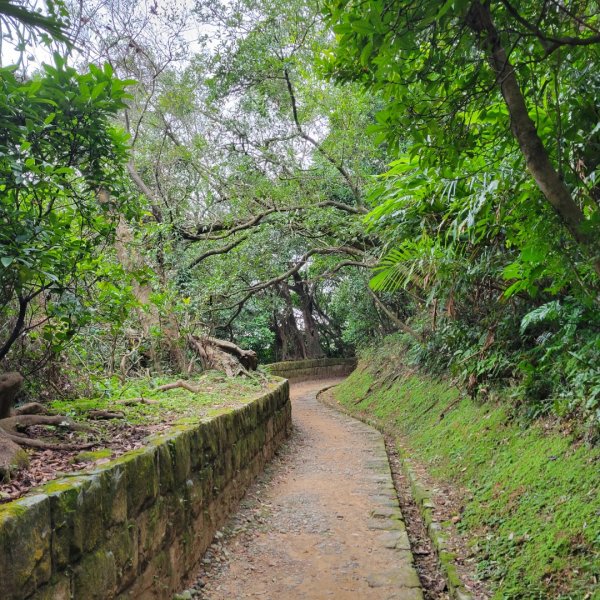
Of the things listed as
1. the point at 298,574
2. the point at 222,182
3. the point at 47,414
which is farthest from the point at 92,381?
the point at 222,182

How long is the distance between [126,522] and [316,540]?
7.47 feet

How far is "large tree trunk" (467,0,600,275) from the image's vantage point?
211 cm

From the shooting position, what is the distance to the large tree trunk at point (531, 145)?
2.11 m

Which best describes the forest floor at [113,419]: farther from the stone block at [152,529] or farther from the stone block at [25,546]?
the stone block at [152,529]

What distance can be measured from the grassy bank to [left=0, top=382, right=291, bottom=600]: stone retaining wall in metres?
2.09

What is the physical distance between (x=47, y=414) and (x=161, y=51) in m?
9.15

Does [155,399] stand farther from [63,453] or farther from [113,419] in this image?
[63,453]

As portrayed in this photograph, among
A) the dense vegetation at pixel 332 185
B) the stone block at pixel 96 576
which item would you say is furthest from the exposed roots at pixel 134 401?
the stone block at pixel 96 576

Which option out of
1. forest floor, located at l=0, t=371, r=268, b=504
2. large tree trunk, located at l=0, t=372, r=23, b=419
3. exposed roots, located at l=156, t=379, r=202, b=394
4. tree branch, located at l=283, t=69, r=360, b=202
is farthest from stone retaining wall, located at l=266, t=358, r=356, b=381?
large tree trunk, located at l=0, t=372, r=23, b=419

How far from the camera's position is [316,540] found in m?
4.39

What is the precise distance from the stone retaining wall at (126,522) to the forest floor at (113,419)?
0.19 metres

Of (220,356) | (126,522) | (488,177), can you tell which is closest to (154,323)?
(220,356)

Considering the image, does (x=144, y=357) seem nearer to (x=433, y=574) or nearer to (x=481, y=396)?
(x=481, y=396)

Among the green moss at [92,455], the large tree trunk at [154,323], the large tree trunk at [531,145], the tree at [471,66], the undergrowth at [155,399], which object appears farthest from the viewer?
the large tree trunk at [154,323]
